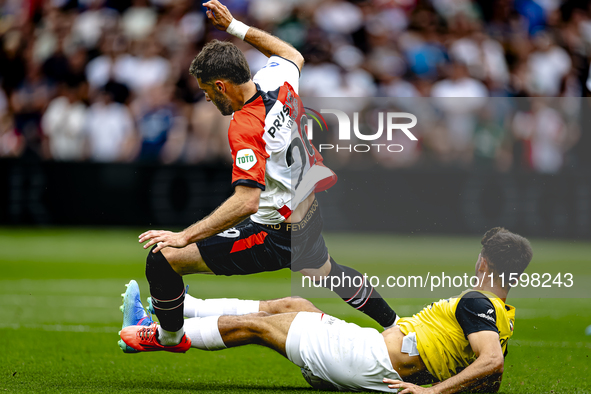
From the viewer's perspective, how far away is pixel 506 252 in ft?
14.4

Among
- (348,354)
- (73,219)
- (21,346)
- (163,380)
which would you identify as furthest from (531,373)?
(73,219)

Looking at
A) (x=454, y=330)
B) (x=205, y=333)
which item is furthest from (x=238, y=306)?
(x=454, y=330)

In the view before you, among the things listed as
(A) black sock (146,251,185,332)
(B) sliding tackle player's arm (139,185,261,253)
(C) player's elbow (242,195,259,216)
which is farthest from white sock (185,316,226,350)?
(C) player's elbow (242,195,259,216)

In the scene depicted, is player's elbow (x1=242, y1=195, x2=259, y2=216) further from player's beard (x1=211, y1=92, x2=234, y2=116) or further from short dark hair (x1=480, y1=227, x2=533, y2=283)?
short dark hair (x1=480, y1=227, x2=533, y2=283)

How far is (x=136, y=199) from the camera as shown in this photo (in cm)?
1307

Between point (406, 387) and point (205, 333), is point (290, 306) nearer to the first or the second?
point (205, 333)

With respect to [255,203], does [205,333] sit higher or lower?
lower

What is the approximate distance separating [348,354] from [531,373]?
1588 millimetres

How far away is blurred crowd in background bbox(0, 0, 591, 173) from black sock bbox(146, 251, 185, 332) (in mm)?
6999

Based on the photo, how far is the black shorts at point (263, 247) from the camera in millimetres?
4852

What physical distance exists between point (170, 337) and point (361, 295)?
148 centimetres

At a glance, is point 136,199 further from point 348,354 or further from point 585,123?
point 348,354

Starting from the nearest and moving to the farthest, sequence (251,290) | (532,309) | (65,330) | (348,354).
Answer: (348,354), (65,330), (532,309), (251,290)
